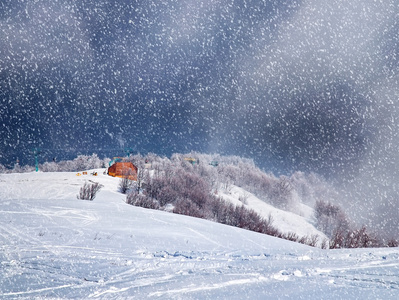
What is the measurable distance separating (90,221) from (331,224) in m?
52.7

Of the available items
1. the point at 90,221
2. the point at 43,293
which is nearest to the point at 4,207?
the point at 90,221

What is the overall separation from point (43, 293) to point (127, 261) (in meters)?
1.41

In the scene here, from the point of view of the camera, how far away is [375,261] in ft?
13.6

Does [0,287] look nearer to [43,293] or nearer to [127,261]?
[43,293]

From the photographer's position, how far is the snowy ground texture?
2.84 meters

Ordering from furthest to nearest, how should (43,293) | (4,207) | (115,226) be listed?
1. (4,207)
2. (115,226)
3. (43,293)

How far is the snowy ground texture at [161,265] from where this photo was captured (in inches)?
112

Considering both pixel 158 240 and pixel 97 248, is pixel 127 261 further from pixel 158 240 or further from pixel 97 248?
pixel 158 240

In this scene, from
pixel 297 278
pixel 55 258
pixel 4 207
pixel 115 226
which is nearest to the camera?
pixel 297 278

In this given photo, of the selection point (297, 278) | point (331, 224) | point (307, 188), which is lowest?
point (331, 224)

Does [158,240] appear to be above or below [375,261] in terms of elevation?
below

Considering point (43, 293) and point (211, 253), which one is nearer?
point (43, 293)

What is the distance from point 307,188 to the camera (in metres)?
85.8

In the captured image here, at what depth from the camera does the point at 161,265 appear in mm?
3947
